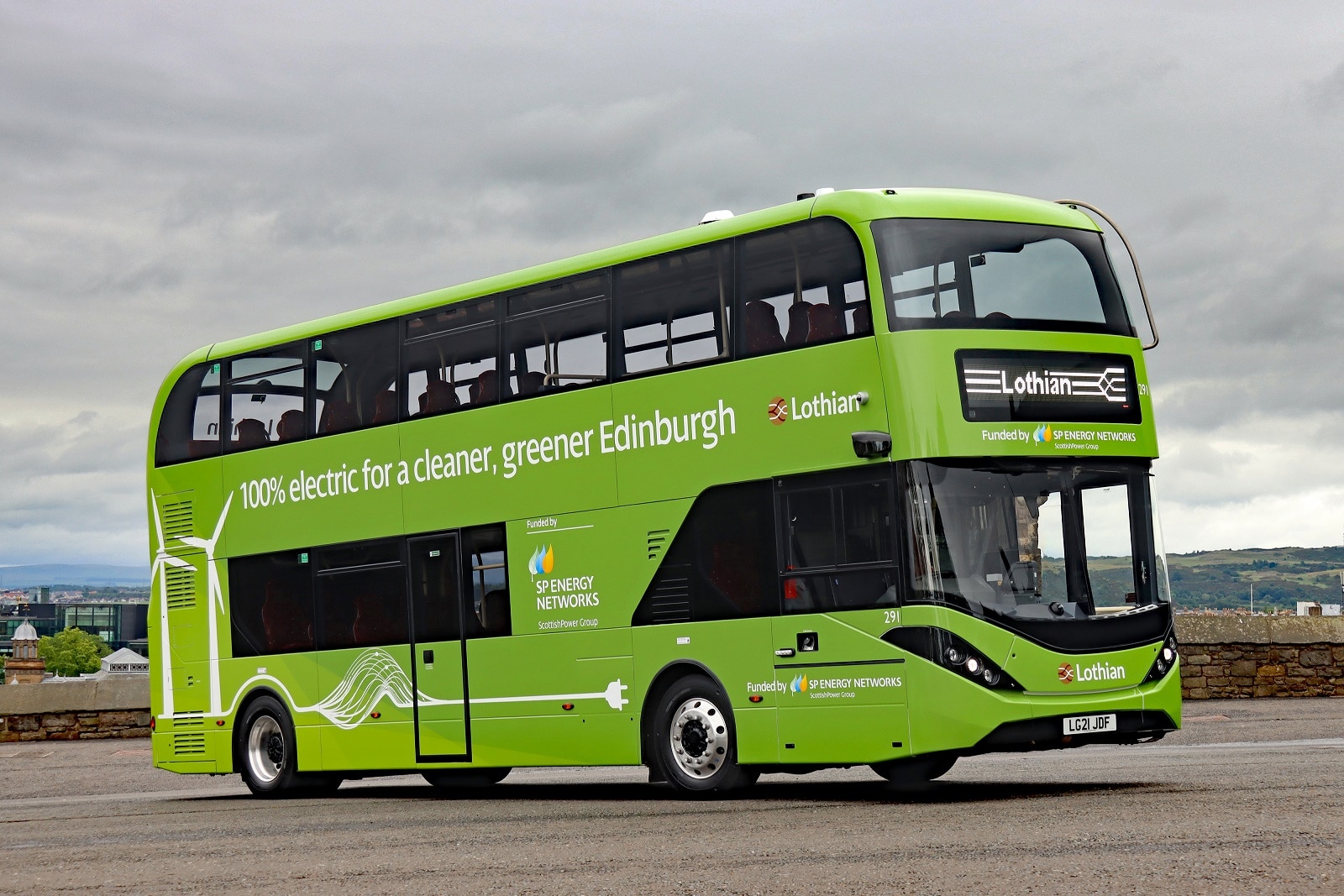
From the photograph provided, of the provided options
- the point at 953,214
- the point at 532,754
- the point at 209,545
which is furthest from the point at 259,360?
the point at 953,214

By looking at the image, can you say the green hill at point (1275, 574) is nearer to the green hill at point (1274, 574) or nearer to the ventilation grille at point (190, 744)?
the green hill at point (1274, 574)

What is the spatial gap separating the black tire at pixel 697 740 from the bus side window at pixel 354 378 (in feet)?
14.0

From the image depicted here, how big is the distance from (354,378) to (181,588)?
370 centimetres

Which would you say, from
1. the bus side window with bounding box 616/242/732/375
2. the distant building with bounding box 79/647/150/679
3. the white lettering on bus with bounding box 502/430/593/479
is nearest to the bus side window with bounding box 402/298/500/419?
the white lettering on bus with bounding box 502/430/593/479

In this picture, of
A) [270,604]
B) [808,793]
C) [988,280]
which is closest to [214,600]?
[270,604]

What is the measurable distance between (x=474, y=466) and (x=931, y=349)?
4949 mm

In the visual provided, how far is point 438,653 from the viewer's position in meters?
16.3

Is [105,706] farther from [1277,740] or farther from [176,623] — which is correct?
[1277,740]

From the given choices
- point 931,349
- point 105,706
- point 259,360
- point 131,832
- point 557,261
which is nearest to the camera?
point 931,349

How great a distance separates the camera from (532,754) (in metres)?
15.5

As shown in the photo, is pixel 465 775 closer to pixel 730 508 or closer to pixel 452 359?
pixel 452 359

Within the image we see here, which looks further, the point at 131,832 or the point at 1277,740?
the point at 1277,740

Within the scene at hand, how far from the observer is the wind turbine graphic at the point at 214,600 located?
61.5ft

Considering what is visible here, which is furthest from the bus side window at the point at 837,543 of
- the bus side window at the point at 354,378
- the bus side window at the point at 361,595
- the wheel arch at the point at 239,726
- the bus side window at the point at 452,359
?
the wheel arch at the point at 239,726
